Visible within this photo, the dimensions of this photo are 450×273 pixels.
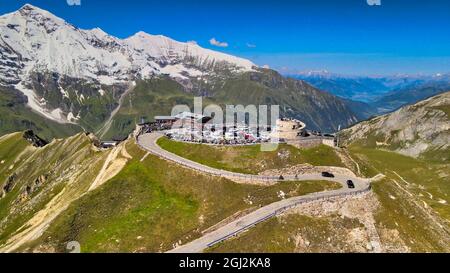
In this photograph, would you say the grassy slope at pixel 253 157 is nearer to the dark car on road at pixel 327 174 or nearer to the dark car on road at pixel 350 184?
the dark car on road at pixel 327 174

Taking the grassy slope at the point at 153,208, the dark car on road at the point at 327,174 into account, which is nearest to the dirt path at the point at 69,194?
the grassy slope at the point at 153,208

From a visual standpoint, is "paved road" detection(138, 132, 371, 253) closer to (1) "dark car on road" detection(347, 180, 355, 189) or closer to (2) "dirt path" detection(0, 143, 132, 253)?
(1) "dark car on road" detection(347, 180, 355, 189)

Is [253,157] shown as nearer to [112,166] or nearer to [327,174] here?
[327,174]

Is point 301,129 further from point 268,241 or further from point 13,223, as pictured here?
point 13,223

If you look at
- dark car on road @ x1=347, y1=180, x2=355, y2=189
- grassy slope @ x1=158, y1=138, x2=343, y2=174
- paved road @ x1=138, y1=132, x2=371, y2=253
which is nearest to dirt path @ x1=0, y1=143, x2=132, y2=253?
paved road @ x1=138, y1=132, x2=371, y2=253

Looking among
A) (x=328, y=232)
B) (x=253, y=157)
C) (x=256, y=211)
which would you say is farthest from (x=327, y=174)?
(x=256, y=211)
